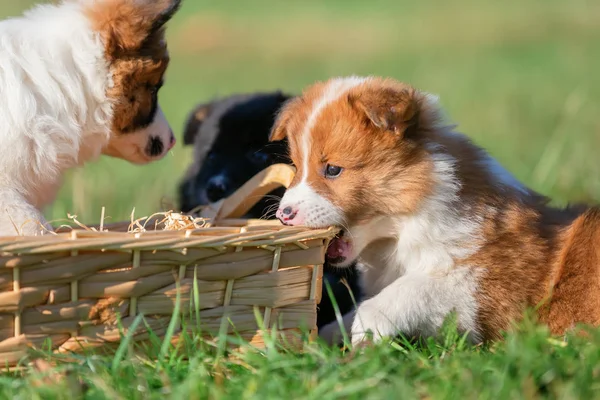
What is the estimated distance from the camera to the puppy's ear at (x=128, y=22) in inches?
148

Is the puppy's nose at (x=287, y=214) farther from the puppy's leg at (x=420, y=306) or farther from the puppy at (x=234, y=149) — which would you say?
the puppy at (x=234, y=149)

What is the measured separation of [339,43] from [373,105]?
11272mm

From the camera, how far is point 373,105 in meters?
3.34

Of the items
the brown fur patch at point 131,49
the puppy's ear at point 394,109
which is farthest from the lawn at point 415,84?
the puppy's ear at point 394,109

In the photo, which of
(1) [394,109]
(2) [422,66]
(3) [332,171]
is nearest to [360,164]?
(3) [332,171]

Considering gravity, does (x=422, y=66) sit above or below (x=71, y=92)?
below

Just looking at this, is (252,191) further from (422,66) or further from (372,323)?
(422,66)

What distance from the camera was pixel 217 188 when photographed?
15.0 ft

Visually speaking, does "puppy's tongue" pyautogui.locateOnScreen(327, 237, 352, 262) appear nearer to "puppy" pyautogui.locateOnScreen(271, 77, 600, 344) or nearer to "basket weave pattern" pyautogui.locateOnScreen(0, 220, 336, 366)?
"puppy" pyautogui.locateOnScreen(271, 77, 600, 344)

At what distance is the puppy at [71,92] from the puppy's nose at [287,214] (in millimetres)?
998

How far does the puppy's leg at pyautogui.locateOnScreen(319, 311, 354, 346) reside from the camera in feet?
12.4

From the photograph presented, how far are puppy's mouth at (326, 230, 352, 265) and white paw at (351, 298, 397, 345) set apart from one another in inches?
11.0

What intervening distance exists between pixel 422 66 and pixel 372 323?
8725 mm

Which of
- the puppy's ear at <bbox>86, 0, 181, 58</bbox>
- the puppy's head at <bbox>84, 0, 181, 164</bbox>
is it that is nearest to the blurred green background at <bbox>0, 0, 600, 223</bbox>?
the puppy's head at <bbox>84, 0, 181, 164</bbox>
